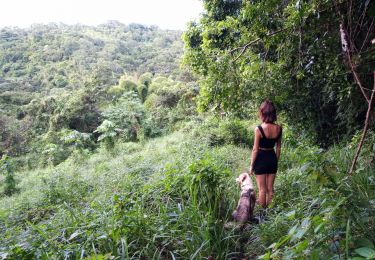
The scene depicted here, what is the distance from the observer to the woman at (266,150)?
328 cm

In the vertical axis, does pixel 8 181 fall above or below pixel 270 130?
below

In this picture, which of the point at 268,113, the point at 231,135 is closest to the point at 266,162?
the point at 268,113

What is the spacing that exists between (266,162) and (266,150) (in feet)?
0.46

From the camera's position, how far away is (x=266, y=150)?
3314 millimetres

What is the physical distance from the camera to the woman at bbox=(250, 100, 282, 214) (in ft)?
10.8

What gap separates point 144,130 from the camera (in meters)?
15.0

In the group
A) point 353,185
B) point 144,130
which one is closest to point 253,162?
point 353,185

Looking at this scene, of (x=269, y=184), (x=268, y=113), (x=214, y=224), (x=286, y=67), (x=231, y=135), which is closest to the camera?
(x=214, y=224)

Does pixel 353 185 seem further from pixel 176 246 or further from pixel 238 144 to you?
pixel 238 144

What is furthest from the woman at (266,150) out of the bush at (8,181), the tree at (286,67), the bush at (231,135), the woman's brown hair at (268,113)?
the bush at (8,181)

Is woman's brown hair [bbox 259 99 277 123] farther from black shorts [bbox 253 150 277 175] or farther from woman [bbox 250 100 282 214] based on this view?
black shorts [bbox 253 150 277 175]

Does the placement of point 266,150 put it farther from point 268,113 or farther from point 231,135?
point 231,135

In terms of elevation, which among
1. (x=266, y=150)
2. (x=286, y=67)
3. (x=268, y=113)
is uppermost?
(x=286, y=67)

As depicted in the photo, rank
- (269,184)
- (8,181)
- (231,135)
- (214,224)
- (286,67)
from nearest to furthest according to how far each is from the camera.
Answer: (214,224) → (269,184) → (286,67) → (8,181) → (231,135)
